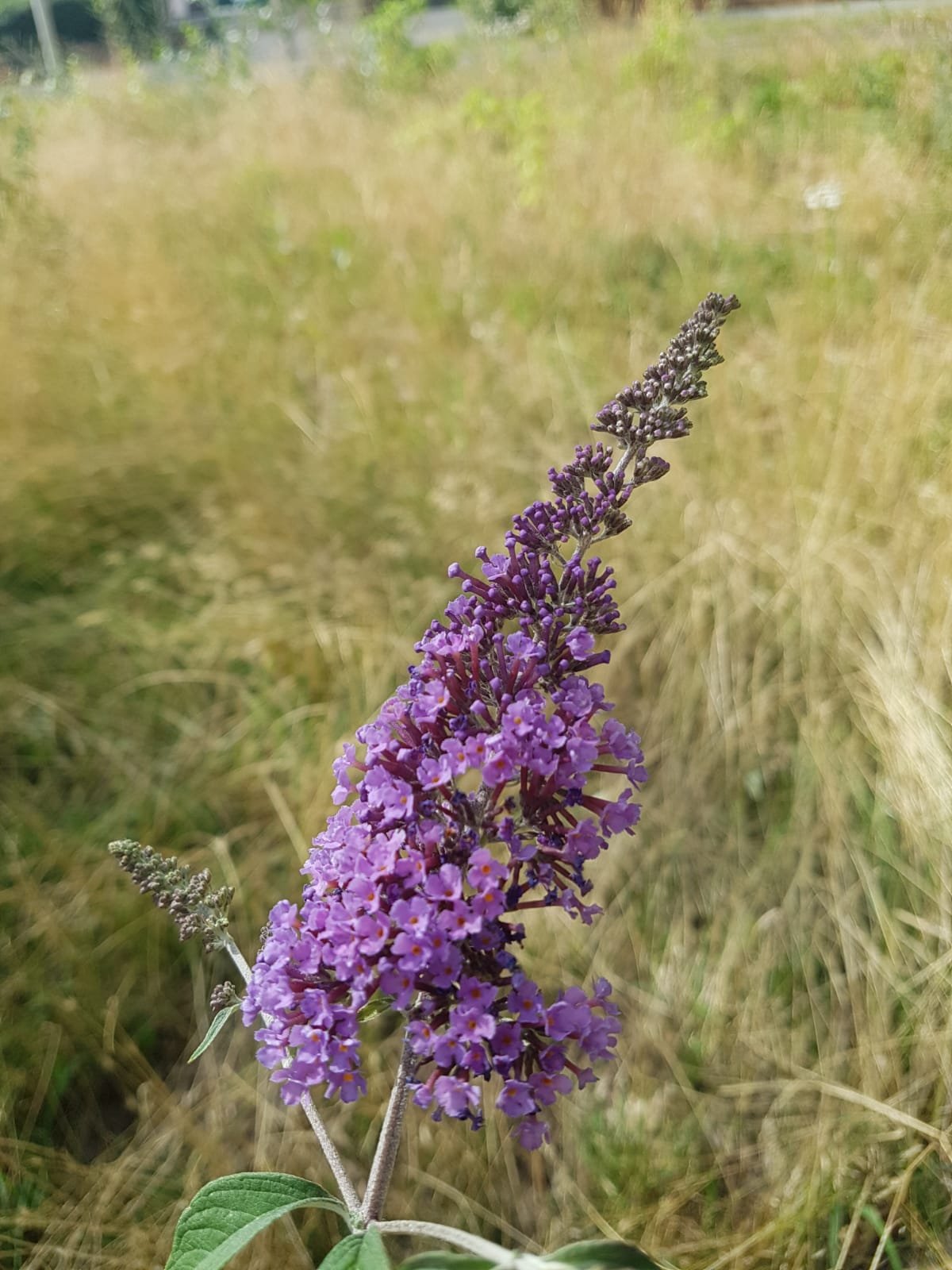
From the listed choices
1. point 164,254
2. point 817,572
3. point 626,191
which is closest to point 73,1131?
point 817,572

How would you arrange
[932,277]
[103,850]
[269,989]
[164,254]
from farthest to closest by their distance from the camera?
[164,254]
[932,277]
[103,850]
[269,989]

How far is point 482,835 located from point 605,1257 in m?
0.32

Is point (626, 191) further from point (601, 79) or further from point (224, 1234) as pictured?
point (224, 1234)

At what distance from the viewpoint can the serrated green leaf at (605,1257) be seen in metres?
0.63

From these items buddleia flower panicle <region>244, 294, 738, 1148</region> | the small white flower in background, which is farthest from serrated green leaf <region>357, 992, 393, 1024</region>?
the small white flower in background

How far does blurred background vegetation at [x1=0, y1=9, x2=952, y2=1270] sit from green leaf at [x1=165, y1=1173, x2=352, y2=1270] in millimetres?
940

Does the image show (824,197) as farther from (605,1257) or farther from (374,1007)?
(605,1257)

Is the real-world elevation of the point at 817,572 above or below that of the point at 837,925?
above

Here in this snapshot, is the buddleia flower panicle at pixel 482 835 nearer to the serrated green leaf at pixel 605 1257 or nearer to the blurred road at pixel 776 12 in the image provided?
the serrated green leaf at pixel 605 1257

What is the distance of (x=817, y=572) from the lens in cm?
257

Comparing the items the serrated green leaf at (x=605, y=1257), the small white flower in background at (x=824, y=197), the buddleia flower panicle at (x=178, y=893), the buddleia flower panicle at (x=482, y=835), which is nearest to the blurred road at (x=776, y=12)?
the small white flower in background at (x=824, y=197)

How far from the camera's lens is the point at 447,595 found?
9.18ft

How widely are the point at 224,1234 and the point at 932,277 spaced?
10.3 ft

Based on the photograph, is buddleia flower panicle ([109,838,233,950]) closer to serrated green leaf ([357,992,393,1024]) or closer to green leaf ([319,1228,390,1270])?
serrated green leaf ([357,992,393,1024])
